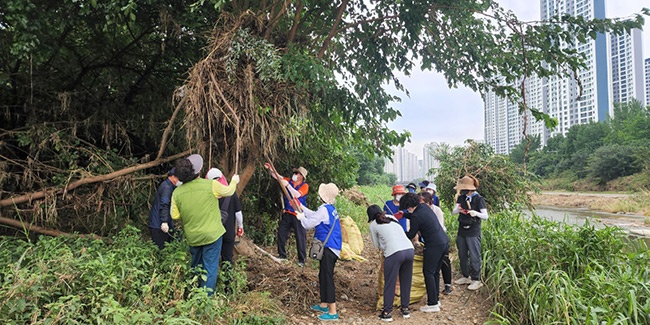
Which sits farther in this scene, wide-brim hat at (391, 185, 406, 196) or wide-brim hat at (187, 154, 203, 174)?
wide-brim hat at (391, 185, 406, 196)

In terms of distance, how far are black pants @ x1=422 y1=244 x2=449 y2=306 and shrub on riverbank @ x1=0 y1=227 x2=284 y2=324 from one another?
69.4 inches

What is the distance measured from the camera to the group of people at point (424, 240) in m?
4.38

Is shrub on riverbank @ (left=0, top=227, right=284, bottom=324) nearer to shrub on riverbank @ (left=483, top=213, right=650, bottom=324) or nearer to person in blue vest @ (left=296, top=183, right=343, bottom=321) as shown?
person in blue vest @ (left=296, top=183, right=343, bottom=321)

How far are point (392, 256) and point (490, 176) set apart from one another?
12.9ft

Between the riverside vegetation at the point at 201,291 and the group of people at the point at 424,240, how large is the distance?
0.48m

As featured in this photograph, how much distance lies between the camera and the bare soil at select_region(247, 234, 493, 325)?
4.52 metres

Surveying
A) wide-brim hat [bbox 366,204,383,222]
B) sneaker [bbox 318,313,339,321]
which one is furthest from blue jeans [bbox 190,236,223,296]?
Result: wide-brim hat [bbox 366,204,383,222]

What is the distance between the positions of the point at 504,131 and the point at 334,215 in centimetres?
4922

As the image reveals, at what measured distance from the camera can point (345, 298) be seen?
16.8ft

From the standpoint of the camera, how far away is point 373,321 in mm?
4422

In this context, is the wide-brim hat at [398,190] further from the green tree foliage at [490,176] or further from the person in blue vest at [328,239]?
the green tree foliage at [490,176]

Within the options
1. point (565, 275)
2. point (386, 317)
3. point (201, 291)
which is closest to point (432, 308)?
point (386, 317)

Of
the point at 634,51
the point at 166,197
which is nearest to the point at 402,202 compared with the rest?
the point at 166,197

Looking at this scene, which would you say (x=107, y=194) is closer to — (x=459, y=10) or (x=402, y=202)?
(x=402, y=202)
